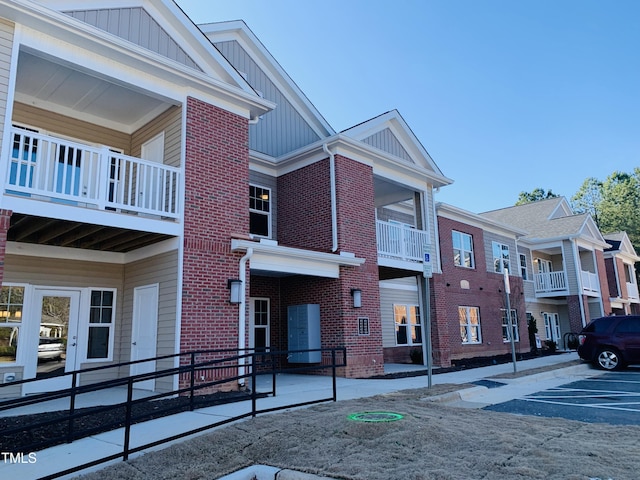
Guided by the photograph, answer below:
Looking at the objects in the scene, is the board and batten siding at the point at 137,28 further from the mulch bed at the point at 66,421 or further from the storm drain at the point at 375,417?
the storm drain at the point at 375,417

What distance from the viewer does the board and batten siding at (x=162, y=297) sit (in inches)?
383

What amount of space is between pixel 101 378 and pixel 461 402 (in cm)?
770

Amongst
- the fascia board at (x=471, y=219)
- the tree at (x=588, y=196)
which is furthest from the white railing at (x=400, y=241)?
the tree at (x=588, y=196)

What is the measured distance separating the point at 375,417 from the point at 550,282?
24807 mm

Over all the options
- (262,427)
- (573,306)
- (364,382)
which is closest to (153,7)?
(262,427)

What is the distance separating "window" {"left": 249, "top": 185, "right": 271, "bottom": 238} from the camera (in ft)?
48.4

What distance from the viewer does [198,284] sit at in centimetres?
1007

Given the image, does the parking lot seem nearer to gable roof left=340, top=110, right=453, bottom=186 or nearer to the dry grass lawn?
the dry grass lawn

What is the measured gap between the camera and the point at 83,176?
9.92m

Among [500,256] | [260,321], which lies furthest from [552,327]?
[260,321]

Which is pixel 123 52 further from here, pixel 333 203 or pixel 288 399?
pixel 288 399

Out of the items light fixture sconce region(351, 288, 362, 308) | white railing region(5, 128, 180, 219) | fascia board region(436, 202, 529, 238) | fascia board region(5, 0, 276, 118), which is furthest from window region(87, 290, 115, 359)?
fascia board region(436, 202, 529, 238)

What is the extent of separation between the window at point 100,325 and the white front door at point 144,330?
722 mm

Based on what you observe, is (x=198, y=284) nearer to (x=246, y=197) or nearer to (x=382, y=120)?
(x=246, y=197)
